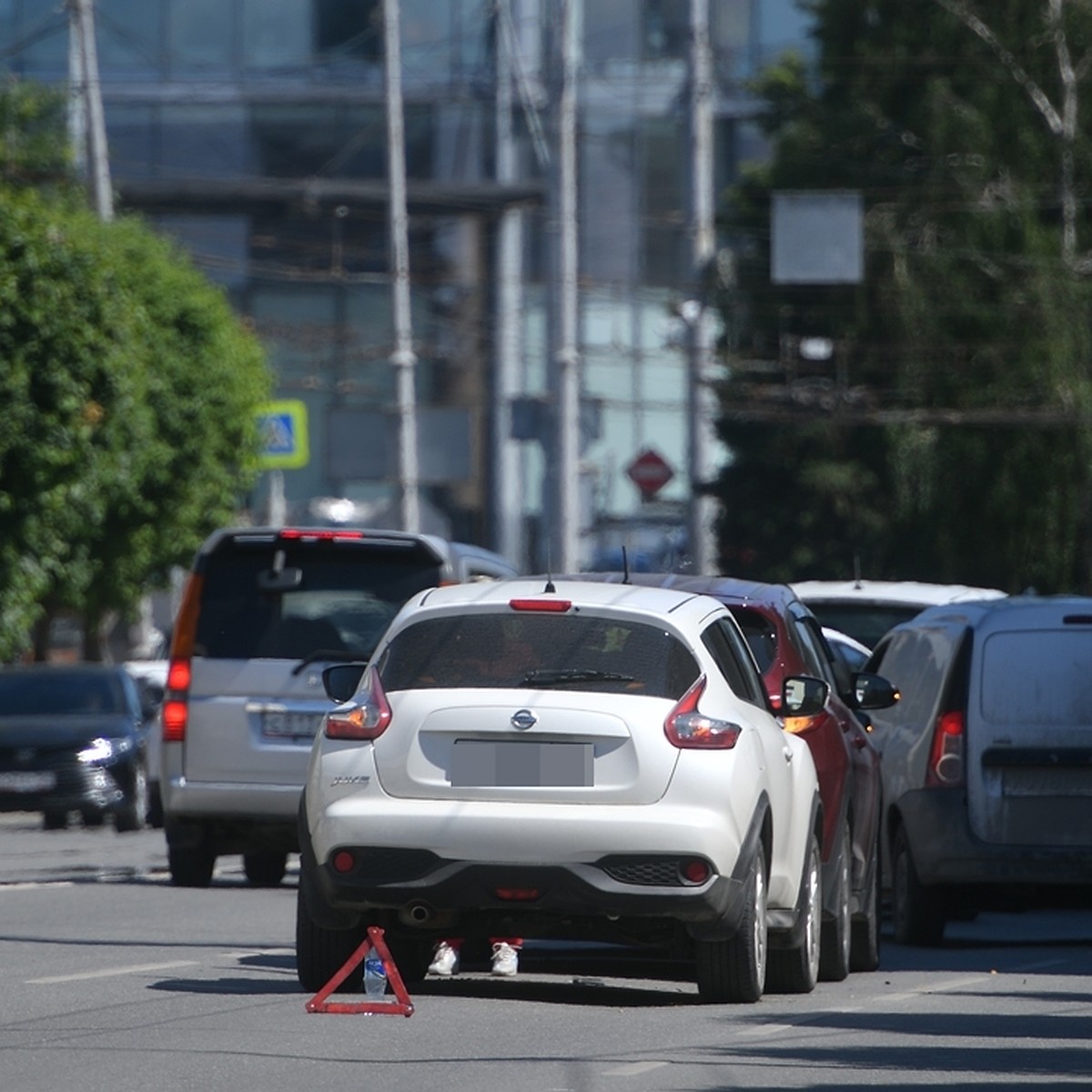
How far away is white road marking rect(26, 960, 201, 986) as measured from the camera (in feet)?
38.2

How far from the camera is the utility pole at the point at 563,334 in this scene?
1368 inches

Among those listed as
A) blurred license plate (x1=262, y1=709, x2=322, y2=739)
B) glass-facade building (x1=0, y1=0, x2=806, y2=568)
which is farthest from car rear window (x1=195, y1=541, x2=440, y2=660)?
glass-facade building (x1=0, y1=0, x2=806, y2=568)

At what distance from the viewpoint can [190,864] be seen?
58.3 ft

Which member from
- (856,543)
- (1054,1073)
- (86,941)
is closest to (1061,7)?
(856,543)

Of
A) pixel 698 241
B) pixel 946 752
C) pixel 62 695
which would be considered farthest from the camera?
pixel 698 241

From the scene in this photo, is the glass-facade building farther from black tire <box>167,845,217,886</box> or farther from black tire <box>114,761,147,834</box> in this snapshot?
black tire <box>167,845,217,886</box>

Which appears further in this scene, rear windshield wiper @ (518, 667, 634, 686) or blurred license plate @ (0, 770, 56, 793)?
blurred license plate @ (0, 770, 56, 793)

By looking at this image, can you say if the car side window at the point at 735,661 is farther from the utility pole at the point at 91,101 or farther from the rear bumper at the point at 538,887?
the utility pole at the point at 91,101

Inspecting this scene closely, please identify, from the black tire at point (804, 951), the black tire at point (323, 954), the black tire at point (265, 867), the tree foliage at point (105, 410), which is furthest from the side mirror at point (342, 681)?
the tree foliage at point (105, 410)

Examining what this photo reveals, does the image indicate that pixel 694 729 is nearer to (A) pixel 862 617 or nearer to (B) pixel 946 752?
(B) pixel 946 752

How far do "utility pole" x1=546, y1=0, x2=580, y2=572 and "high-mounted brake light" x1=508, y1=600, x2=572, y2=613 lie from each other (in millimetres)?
23087

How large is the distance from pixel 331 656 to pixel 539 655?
251 inches

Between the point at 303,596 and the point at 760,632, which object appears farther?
the point at 303,596

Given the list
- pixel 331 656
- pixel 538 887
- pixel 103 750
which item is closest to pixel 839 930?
pixel 538 887
